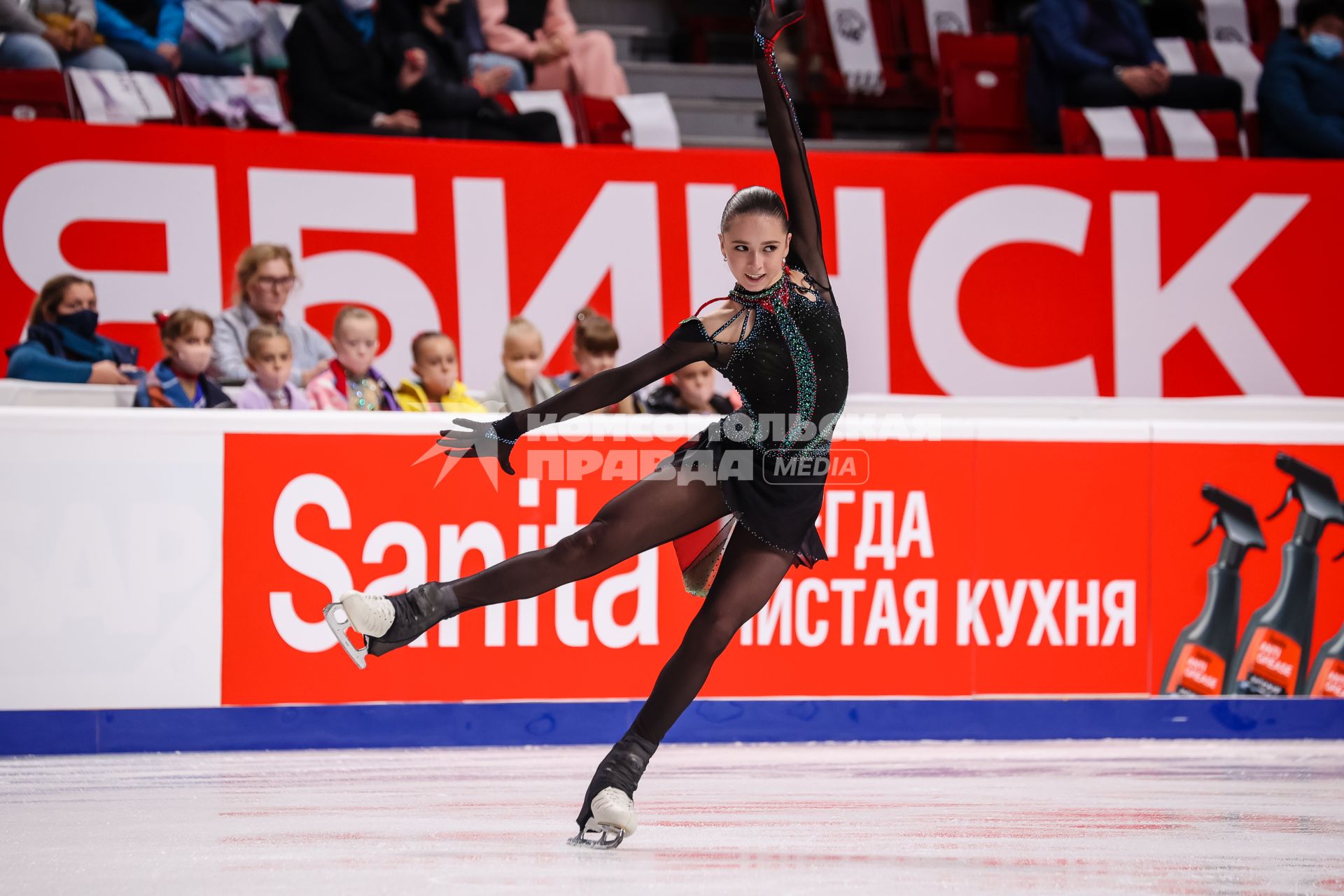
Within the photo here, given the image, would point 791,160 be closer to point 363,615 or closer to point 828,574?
point 363,615

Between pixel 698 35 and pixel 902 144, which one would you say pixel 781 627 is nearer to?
pixel 902 144

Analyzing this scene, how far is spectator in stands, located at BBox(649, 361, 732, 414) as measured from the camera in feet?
17.1

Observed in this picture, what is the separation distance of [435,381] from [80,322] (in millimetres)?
1327

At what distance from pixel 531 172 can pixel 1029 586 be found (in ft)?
10.5

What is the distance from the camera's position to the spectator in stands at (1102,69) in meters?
7.70

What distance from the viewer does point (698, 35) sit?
884cm

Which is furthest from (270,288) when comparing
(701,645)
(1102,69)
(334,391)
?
(1102,69)

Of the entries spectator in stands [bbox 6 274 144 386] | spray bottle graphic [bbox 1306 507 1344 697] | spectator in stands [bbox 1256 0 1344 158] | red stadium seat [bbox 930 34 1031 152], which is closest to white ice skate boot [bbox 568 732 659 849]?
spray bottle graphic [bbox 1306 507 1344 697]

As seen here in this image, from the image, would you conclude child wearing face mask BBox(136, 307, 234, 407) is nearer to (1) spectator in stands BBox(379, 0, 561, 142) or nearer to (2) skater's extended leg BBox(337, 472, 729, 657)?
(2) skater's extended leg BBox(337, 472, 729, 657)

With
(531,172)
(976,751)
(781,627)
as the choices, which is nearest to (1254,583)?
(976,751)

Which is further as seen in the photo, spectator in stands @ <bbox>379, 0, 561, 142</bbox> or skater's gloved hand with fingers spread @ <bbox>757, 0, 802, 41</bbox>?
spectator in stands @ <bbox>379, 0, 561, 142</bbox>

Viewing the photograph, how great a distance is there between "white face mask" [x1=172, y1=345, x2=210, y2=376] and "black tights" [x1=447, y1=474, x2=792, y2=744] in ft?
6.96

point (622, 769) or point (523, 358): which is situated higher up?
point (523, 358)

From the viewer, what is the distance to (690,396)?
5281 millimetres
